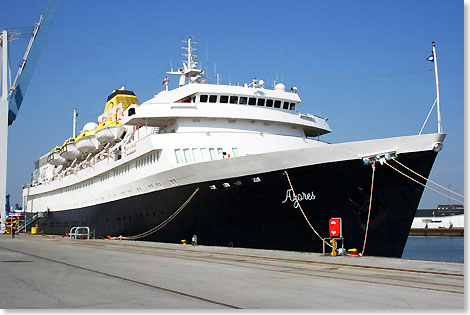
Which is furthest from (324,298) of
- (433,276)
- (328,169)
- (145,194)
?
(145,194)

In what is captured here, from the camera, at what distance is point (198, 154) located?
21453mm

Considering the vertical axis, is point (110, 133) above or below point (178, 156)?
above

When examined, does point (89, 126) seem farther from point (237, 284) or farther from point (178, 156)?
point (237, 284)

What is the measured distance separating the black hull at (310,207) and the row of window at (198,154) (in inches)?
59.7

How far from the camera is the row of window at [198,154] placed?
21.1 metres

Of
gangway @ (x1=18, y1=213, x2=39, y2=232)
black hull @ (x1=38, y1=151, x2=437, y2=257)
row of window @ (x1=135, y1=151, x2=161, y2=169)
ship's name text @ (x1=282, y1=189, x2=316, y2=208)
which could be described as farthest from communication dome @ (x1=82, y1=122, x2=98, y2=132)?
ship's name text @ (x1=282, y1=189, x2=316, y2=208)

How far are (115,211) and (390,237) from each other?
1708cm

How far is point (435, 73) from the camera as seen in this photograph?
1555cm

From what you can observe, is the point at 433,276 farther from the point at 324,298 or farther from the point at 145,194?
the point at 145,194

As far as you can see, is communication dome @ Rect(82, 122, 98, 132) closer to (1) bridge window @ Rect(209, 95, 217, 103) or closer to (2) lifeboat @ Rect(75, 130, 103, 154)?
(2) lifeboat @ Rect(75, 130, 103, 154)

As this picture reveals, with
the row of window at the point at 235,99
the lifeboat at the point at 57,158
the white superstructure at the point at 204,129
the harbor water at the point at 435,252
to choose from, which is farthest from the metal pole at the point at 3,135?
the harbor water at the point at 435,252

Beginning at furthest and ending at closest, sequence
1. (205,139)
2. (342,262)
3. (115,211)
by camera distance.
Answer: (115,211) < (205,139) < (342,262)

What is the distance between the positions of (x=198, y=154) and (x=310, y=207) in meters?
6.71

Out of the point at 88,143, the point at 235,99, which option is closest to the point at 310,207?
the point at 235,99
